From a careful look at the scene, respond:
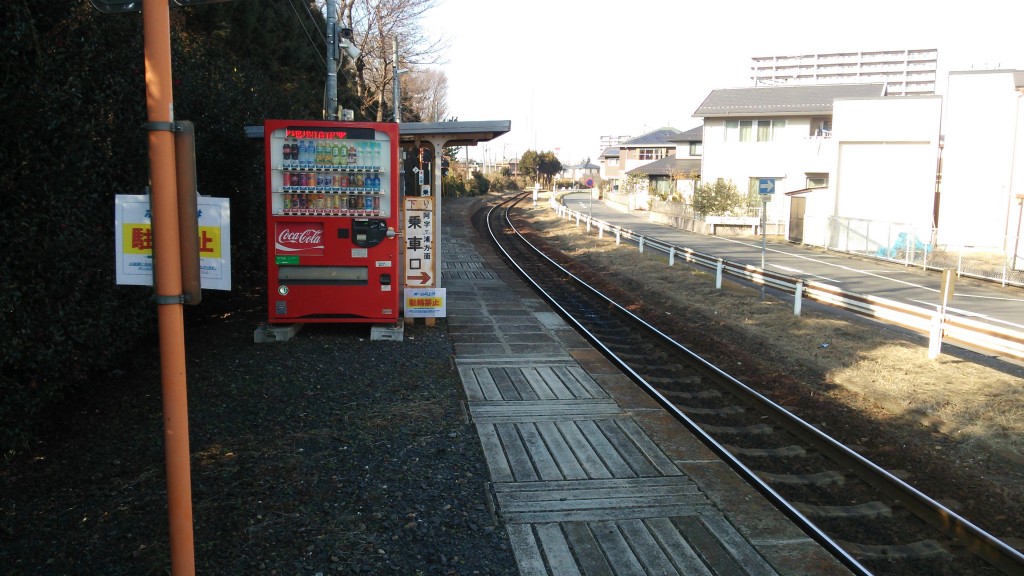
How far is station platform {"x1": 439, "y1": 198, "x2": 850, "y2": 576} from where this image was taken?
15.6 ft

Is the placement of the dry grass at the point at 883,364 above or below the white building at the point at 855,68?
below

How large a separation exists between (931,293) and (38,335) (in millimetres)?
19596

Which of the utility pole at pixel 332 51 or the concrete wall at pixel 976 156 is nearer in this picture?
the utility pole at pixel 332 51

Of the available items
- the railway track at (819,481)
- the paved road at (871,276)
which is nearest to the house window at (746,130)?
the paved road at (871,276)

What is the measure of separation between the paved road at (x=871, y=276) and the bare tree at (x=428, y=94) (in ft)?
67.0

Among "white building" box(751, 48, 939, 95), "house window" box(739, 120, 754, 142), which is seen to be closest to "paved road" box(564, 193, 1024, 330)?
"house window" box(739, 120, 754, 142)

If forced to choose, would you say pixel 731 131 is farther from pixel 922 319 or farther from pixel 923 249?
pixel 922 319

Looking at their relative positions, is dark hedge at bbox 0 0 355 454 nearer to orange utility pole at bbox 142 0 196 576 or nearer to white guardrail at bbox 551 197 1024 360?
orange utility pole at bbox 142 0 196 576

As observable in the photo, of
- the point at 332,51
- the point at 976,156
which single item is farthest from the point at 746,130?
the point at 332,51

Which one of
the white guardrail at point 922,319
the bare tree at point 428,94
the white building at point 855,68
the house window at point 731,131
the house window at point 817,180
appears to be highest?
the white building at point 855,68

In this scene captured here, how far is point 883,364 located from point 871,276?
13137 millimetres

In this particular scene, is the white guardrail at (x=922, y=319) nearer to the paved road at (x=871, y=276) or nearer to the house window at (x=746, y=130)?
the paved road at (x=871, y=276)

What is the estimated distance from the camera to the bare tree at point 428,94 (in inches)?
1885

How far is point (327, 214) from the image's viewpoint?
10.7m
